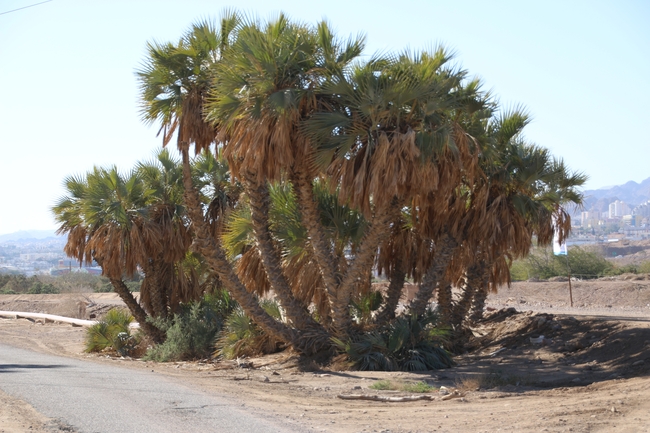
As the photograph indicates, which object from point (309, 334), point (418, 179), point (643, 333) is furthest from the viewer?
point (309, 334)

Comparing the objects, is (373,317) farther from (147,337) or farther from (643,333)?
(147,337)

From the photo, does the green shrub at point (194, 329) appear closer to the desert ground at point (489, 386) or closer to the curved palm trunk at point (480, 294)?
the desert ground at point (489, 386)

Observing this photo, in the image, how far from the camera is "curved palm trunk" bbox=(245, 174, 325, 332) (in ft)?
50.0

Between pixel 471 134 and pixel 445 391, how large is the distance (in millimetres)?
6087

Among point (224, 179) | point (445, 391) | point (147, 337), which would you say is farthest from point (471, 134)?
point (147, 337)

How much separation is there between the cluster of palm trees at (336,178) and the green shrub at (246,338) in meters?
0.61

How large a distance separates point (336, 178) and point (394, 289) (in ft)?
14.8

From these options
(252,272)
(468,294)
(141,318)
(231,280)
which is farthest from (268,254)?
(141,318)

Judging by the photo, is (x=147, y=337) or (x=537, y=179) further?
(x=147, y=337)

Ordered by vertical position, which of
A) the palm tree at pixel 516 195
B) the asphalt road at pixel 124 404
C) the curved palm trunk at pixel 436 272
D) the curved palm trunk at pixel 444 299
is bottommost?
the asphalt road at pixel 124 404

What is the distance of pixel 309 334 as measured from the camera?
15.4 meters

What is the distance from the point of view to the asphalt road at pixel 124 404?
7.62 meters

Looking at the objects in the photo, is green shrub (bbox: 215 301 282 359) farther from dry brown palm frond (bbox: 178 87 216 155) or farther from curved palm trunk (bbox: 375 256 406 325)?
dry brown palm frond (bbox: 178 87 216 155)

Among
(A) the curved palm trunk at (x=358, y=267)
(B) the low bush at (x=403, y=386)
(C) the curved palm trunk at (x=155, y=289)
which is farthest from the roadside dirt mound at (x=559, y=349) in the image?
(C) the curved palm trunk at (x=155, y=289)
